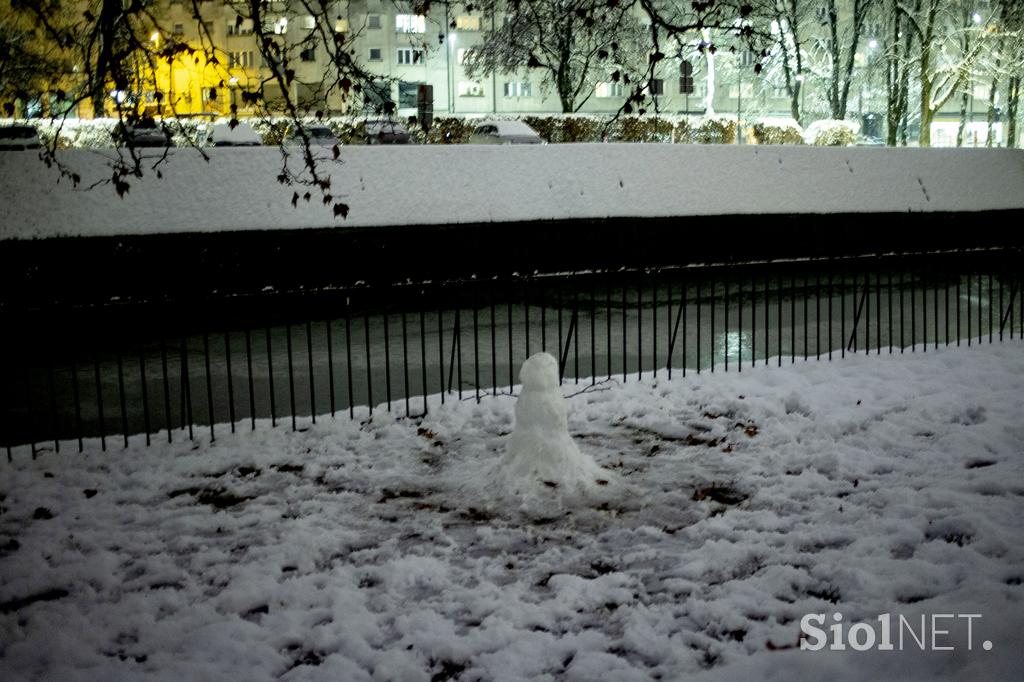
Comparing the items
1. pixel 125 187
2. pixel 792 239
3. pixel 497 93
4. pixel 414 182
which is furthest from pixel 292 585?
pixel 497 93

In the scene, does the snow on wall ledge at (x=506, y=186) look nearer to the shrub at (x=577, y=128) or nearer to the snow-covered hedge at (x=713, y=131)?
the shrub at (x=577, y=128)

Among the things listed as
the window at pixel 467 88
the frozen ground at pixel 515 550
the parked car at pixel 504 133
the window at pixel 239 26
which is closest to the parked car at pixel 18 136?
the window at pixel 239 26

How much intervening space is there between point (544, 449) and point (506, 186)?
Result: 12.2 meters

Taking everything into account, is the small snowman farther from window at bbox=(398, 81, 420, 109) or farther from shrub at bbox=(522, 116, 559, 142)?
window at bbox=(398, 81, 420, 109)

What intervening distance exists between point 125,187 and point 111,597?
11.5 feet

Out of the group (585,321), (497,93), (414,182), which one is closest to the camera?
(585,321)

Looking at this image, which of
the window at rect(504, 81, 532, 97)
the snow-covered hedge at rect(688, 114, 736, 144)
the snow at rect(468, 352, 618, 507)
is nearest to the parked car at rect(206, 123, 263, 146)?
Result: the snow-covered hedge at rect(688, 114, 736, 144)

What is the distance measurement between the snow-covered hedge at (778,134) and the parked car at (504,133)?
859 centimetres

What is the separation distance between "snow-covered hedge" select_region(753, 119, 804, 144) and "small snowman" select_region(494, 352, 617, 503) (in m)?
29.2

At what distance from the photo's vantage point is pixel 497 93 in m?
66.3

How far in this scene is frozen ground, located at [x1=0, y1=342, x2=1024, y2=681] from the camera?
13.1 feet

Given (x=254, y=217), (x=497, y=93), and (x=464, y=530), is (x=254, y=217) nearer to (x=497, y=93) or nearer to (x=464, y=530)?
(x=464, y=530)

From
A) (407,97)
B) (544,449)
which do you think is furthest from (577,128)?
(407,97)

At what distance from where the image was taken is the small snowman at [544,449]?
599 cm
